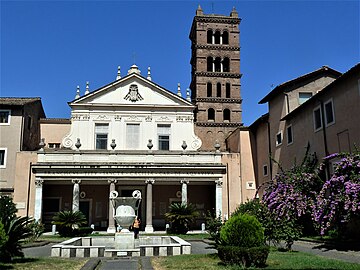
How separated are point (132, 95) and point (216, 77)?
14075 mm

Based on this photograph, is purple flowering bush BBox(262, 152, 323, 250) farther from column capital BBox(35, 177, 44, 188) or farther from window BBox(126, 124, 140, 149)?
column capital BBox(35, 177, 44, 188)

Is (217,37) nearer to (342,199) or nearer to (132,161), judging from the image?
(132,161)

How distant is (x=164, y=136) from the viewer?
34.2m

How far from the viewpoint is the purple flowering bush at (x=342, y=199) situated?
1510 cm

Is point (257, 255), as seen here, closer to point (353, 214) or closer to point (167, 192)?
point (353, 214)

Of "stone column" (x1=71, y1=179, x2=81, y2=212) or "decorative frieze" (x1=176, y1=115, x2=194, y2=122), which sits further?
"decorative frieze" (x1=176, y1=115, x2=194, y2=122)

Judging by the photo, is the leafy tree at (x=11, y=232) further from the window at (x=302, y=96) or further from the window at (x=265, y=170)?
the window at (x=265, y=170)

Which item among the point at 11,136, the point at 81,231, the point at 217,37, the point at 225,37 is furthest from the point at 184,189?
the point at 225,37

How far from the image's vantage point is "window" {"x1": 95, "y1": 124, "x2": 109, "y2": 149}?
109ft

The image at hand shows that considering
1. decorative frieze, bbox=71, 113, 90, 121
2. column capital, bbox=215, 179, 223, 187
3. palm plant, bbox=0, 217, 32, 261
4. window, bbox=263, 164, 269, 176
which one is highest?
decorative frieze, bbox=71, 113, 90, 121

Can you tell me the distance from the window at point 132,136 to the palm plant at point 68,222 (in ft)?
32.3

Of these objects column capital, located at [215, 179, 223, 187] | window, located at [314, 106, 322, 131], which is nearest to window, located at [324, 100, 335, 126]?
window, located at [314, 106, 322, 131]

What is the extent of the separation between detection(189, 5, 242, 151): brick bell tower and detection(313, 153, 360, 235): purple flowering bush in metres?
24.2

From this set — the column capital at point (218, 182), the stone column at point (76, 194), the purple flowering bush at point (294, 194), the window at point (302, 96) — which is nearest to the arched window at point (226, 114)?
the column capital at point (218, 182)
